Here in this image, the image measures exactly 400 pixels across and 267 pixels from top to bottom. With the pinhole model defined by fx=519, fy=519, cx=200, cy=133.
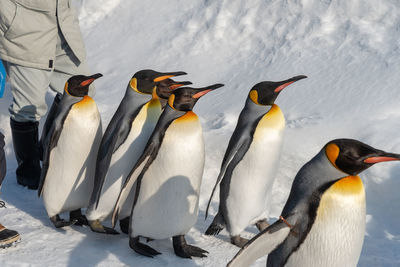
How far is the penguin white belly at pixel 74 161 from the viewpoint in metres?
2.64

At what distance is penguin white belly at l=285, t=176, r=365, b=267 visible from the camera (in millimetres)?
1790

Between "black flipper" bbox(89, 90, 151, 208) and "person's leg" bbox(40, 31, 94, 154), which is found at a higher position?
"person's leg" bbox(40, 31, 94, 154)

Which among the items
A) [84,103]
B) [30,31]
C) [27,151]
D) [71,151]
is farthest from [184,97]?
[27,151]

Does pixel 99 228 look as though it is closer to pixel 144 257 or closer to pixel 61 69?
pixel 144 257

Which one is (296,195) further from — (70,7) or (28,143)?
(70,7)

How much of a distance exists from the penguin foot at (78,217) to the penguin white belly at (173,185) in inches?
17.7

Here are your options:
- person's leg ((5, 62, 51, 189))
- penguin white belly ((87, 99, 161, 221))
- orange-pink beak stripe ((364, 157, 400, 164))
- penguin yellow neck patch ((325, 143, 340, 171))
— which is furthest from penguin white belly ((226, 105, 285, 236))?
person's leg ((5, 62, 51, 189))

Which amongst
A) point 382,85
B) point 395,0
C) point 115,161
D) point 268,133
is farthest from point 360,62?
point 115,161

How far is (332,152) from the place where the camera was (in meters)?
1.79

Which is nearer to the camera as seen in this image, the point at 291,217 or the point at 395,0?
the point at 291,217

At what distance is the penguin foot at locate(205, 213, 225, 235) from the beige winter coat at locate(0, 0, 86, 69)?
4.67ft

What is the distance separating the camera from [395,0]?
5027mm

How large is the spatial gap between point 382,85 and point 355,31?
3.25 feet

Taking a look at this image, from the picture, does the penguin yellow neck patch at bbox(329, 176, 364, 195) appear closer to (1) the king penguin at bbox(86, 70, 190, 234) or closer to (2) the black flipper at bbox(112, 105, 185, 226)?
(2) the black flipper at bbox(112, 105, 185, 226)
